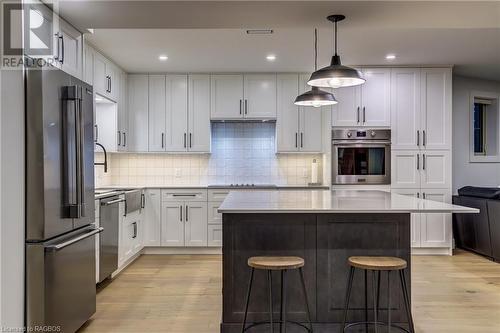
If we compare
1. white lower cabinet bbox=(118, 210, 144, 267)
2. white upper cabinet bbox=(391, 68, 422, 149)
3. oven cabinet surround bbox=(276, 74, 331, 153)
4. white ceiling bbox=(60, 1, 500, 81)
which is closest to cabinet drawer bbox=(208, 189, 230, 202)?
white lower cabinet bbox=(118, 210, 144, 267)

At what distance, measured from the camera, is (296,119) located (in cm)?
564

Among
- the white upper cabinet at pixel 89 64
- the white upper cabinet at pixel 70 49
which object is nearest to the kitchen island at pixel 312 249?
the white upper cabinet at pixel 70 49

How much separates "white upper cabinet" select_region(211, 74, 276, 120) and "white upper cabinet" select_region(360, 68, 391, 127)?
1.25 m

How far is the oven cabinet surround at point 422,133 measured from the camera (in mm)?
5355

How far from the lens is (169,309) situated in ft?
11.1

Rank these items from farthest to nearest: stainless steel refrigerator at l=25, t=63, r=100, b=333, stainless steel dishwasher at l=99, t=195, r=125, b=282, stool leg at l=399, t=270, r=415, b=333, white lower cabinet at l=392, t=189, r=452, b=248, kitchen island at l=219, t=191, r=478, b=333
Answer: white lower cabinet at l=392, t=189, r=452, b=248 → stainless steel dishwasher at l=99, t=195, r=125, b=282 → kitchen island at l=219, t=191, r=478, b=333 → stool leg at l=399, t=270, r=415, b=333 → stainless steel refrigerator at l=25, t=63, r=100, b=333

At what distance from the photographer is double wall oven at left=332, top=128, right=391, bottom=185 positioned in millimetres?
5305

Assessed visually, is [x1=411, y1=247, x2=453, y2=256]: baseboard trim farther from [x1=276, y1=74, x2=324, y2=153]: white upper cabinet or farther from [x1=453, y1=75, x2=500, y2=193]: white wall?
[x1=276, y1=74, x2=324, y2=153]: white upper cabinet

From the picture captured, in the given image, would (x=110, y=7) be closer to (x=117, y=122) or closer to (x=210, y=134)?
(x=117, y=122)

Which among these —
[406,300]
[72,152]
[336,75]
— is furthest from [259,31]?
[406,300]

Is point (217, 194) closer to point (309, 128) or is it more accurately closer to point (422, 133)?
point (309, 128)

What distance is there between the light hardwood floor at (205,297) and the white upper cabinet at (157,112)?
65.8 inches

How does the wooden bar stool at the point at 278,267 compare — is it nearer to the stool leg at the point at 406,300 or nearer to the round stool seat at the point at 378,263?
the round stool seat at the point at 378,263

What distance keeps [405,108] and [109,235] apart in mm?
4070
